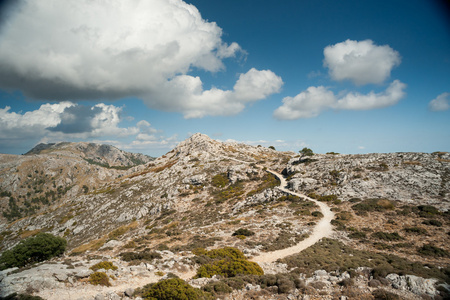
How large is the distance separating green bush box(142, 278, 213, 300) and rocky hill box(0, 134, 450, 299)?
132 cm

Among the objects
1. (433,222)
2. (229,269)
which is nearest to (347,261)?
(229,269)

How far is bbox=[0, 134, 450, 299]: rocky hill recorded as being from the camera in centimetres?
1511

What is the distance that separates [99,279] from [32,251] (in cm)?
2399

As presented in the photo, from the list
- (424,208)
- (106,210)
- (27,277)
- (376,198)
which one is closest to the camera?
(27,277)

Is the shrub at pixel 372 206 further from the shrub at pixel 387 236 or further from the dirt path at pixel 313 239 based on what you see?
the shrub at pixel 387 236

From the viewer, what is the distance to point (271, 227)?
112 feet

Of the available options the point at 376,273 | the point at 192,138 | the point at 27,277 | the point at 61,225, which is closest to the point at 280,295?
the point at 376,273

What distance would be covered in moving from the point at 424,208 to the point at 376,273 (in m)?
28.5

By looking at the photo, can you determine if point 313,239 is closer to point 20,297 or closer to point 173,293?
point 173,293

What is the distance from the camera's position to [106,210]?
236 feet

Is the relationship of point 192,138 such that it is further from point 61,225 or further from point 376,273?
point 376,273

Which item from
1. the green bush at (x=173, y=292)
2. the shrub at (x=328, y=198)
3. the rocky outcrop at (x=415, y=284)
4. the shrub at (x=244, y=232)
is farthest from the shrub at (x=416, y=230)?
the green bush at (x=173, y=292)

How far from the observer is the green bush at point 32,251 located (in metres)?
27.8

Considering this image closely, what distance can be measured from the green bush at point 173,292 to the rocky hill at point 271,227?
1.32 m
